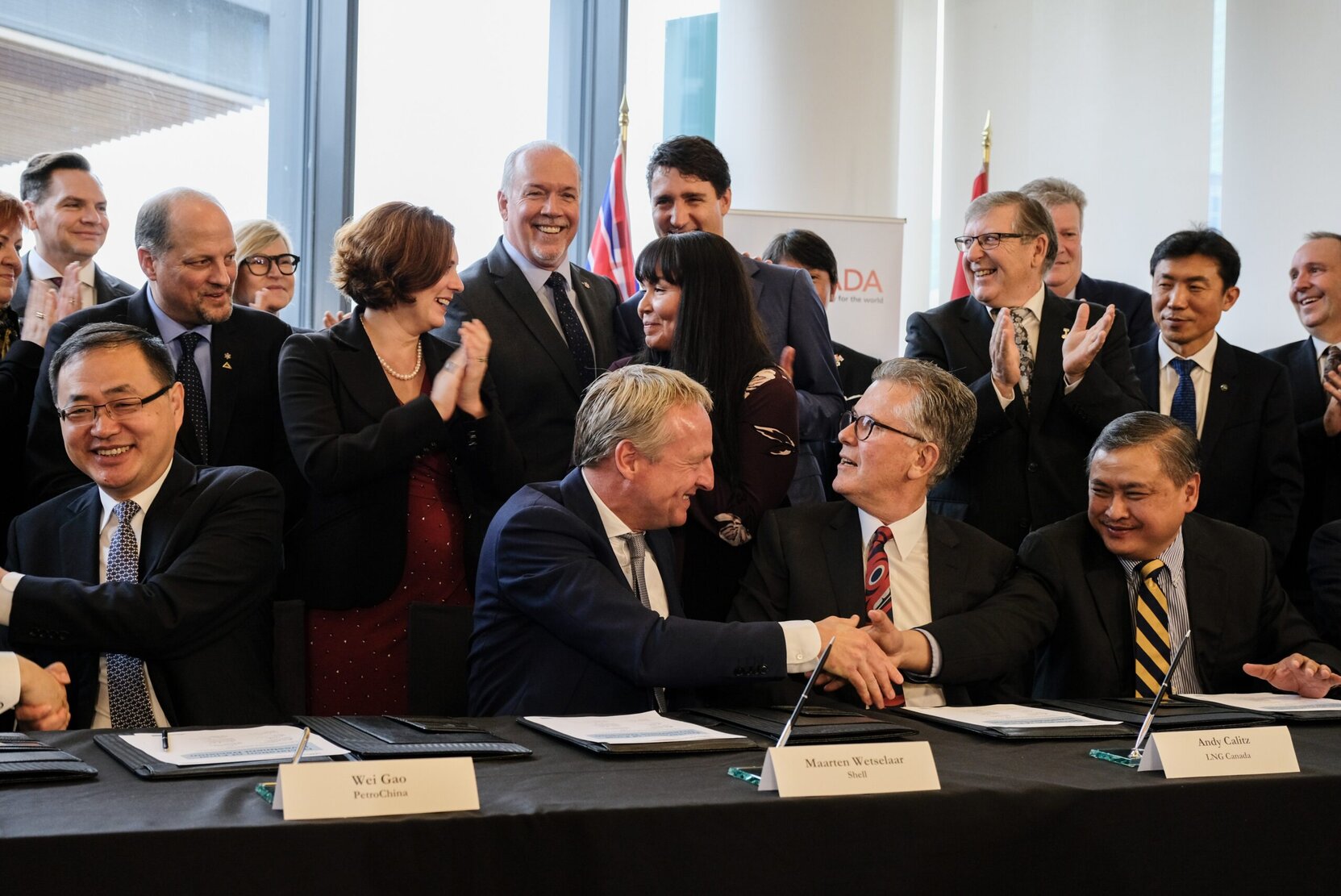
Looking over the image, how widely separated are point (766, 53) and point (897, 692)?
4.43 meters

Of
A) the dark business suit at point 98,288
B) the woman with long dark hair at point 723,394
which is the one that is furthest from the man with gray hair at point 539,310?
the dark business suit at point 98,288

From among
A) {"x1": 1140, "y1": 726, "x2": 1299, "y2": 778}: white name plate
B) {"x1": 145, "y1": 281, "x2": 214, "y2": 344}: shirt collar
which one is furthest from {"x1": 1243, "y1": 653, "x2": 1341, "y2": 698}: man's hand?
{"x1": 145, "y1": 281, "x2": 214, "y2": 344}: shirt collar

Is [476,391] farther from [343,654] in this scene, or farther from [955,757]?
[955,757]

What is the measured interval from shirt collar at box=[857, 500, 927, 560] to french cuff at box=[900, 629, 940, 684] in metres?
0.29

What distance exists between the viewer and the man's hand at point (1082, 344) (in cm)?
383

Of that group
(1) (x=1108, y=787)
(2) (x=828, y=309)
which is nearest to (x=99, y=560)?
(1) (x=1108, y=787)

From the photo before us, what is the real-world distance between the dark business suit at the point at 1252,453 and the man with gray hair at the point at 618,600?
6.10ft

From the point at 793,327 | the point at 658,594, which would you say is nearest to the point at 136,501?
the point at 658,594

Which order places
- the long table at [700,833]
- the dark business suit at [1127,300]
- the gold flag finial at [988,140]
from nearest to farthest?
1. the long table at [700,833]
2. the dark business suit at [1127,300]
3. the gold flag finial at [988,140]

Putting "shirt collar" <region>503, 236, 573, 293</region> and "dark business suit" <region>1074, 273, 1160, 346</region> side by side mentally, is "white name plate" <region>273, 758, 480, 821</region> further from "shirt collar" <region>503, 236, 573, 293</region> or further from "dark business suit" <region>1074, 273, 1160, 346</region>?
"dark business suit" <region>1074, 273, 1160, 346</region>

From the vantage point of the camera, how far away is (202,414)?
11.5ft

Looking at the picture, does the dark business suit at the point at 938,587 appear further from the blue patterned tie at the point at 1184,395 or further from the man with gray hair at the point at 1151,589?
the blue patterned tie at the point at 1184,395

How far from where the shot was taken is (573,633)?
2.64 metres

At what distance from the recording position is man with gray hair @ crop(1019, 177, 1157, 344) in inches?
200
